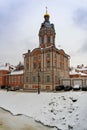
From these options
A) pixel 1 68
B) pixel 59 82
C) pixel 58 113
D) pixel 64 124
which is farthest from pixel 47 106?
pixel 1 68

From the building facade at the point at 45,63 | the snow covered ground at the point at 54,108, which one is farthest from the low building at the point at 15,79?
the snow covered ground at the point at 54,108

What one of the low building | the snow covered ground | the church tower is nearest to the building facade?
the church tower

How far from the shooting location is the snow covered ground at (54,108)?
2259 cm

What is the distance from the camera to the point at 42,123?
24.0 meters

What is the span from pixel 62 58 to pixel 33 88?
12.6 metres

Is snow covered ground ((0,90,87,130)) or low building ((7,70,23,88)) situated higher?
low building ((7,70,23,88))

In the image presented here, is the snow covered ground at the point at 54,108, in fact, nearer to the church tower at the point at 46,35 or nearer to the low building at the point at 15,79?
the church tower at the point at 46,35

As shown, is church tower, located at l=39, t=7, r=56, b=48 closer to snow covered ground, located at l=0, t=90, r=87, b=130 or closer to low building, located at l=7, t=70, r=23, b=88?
low building, located at l=7, t=70, r=23, b=88

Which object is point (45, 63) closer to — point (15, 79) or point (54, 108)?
point (15, 79)

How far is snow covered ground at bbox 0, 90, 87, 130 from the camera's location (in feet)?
74.1

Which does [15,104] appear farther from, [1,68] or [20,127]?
[1,68]

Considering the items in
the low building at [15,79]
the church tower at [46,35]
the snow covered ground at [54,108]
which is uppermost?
the church tower at [46,35]

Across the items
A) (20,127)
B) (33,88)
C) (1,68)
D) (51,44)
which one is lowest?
(20,127)

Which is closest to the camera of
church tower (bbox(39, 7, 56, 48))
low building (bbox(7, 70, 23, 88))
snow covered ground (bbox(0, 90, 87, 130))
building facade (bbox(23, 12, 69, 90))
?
snow covered ground (bbox(0, 90, 87, 130))
